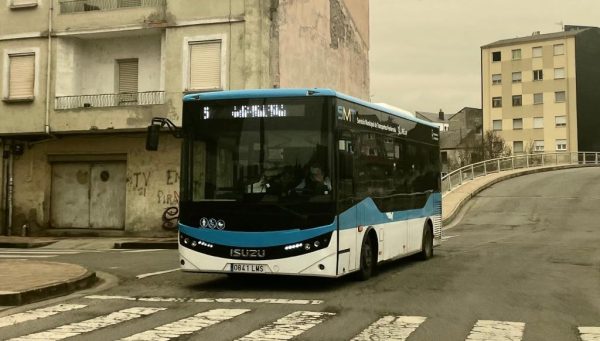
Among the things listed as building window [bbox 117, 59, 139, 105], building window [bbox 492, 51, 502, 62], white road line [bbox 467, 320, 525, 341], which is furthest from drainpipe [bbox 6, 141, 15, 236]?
building window [bbox 492, 51, 502, 62]

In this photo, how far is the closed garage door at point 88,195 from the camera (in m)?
25.1

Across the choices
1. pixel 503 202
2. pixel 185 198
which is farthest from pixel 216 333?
pixel 503 202

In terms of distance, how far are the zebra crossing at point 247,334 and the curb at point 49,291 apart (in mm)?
831

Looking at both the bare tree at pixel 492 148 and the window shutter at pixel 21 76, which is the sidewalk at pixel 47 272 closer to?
the window shutter at pixel 21 76

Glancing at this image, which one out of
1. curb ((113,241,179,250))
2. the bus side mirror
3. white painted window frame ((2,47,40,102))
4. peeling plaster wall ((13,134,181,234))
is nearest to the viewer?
the bus side mirror

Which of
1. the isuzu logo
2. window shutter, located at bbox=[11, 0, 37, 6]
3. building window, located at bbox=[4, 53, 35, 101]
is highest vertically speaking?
window shutter, located at bbox=[11, 0, 37, 6]

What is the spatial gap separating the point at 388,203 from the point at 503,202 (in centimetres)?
2084

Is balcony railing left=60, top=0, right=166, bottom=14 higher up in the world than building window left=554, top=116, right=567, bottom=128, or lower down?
lower down

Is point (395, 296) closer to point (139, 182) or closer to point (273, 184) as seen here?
point (273, 184)

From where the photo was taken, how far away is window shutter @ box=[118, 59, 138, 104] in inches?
998

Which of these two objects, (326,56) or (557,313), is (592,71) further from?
(557,313)

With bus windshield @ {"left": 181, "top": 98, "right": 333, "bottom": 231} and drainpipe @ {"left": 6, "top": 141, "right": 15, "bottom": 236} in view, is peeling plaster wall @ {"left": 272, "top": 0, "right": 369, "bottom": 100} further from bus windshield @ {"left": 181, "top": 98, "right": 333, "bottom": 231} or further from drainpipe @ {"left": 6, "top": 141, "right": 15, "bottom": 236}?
bus windshield @ {"left": 181, "top": 98, "right": 333, "bottom": 231}

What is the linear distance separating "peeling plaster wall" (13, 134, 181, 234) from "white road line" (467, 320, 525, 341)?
680 inches

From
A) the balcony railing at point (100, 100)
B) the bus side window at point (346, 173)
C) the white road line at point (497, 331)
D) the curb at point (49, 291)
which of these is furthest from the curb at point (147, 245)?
the white road line at point (497, 331)
